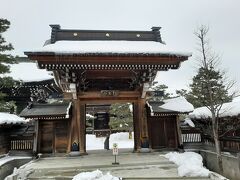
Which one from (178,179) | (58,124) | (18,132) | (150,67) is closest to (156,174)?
(178,179)

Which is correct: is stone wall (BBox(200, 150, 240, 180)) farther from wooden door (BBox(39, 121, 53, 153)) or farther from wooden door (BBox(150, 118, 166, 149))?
wooden door (BBox(39, 121, 53, 153))

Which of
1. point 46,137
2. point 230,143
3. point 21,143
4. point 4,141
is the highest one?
point 46,137

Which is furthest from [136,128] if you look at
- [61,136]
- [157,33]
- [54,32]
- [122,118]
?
[122,118]

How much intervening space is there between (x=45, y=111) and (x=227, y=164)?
35.0 ft

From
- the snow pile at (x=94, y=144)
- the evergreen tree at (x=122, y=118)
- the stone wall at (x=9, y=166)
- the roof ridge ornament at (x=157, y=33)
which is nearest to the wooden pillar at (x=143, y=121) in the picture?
the roof ridge ornament at (x=157, y=33)

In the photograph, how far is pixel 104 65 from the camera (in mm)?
13844

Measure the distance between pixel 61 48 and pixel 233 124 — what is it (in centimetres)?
1014

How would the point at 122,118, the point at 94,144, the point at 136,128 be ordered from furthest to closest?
the point at 122,118
the point at 94,144
the point at 136,128

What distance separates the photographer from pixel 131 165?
12023 millimetres

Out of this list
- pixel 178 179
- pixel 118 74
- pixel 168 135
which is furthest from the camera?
pixel 168 135

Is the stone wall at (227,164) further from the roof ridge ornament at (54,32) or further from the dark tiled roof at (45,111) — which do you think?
the roof ridge ornament at (54,32)

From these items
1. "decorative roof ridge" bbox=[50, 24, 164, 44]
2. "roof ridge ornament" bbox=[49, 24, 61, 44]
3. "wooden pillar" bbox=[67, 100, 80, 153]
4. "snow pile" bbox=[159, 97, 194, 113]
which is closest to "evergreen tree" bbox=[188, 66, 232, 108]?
"snow pile" bbox=[159, 97, 194, 113]

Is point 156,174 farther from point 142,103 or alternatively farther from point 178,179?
point 142,103

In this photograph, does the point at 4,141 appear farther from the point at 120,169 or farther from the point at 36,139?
the point at 120,169
